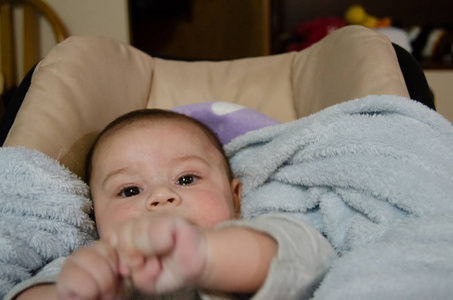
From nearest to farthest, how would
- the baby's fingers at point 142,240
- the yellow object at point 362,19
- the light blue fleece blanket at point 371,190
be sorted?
the baby's fingers at point 142,240 → the light blue fleece blanket at point 371,190 → the yellow object at point 362,19

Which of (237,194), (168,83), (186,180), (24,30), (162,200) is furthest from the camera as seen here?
(24,30)

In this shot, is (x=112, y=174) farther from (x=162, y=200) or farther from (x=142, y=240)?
(x=142, y=240)

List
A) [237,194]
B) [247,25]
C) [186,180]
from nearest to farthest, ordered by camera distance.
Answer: [186,180] → [237,194] → [247,25]

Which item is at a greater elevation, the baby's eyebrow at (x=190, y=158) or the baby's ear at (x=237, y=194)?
the baby's eyebrow at (x=190, y=158)

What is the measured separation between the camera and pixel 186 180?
72 cm

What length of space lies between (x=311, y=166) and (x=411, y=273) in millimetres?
269

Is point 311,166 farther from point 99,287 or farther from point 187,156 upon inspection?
point 99,287

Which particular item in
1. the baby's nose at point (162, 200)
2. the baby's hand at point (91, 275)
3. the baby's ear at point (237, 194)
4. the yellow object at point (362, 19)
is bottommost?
the baby's ear at point (237, 194)

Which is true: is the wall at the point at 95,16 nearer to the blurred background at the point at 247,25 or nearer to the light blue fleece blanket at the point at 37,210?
the blurred background at the point at 247,25

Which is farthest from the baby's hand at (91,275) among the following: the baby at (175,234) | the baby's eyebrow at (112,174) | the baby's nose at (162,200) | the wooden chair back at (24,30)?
the wooden chair back at (24,30)

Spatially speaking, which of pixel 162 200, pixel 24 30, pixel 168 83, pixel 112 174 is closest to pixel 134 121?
pixel 112 174

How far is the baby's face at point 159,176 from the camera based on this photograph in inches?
24.8

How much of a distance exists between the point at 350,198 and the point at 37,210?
508 mm

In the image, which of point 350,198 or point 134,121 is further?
point 134,121
